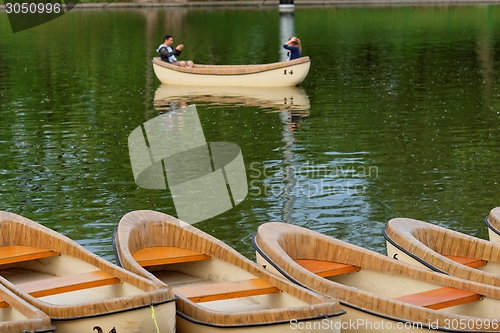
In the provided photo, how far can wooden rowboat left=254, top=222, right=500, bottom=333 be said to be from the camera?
30.3ft

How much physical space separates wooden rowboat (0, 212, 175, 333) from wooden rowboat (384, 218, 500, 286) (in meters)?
3.44

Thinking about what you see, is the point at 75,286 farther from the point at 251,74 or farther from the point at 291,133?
the point at 251,74

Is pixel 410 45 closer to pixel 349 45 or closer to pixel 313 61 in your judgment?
pixel 349 45

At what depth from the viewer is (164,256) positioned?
38.5 ft

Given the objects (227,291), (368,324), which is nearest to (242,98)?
(227,291)

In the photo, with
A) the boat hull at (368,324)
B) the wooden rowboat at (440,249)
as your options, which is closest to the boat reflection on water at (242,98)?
the wooden rowboat at (440,249)

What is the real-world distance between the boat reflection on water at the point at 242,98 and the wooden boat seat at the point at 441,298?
17.0 metres

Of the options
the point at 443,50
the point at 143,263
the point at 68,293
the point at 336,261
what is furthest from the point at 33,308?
the point at 443,50

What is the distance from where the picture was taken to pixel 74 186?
62.6 ft

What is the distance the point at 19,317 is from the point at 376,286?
4246 millimetres

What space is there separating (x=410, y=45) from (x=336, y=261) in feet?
130

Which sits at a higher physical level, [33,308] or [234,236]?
[33,308]

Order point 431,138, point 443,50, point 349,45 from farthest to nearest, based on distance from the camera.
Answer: point 349,45 < point 443,50 < point 431,138

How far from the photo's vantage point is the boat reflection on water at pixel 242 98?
28984mm
